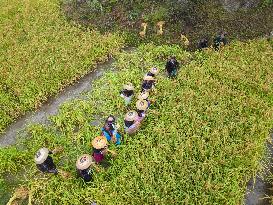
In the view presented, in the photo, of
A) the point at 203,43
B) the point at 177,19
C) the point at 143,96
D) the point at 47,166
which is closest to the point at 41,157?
the point at 47,166

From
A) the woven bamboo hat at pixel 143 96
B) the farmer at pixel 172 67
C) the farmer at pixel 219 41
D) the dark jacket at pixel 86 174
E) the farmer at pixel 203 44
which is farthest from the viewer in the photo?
the farmer at pixel 203 44

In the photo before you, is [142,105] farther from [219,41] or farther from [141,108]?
[219,41]

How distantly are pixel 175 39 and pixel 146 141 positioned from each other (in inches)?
278

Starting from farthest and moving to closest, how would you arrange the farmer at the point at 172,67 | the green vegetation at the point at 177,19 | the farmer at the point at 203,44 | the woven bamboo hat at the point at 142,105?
the green vegetation at the point at 177,19, the farmer at the point at 203,44, the farmer at the point at 172,67, the woven bamboo hat at the point at 142,105

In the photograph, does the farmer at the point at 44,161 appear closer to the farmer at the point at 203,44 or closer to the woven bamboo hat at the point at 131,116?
the woven bamboo hat at the point at 131,116

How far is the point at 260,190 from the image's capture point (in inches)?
474

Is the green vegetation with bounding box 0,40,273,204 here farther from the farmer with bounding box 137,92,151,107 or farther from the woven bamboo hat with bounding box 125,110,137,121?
the woven bamboo hat with bounding box 125,110,137,121

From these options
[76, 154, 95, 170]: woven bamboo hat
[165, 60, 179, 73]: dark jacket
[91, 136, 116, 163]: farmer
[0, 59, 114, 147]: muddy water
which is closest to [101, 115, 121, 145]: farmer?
[91, 136, 116, 163]: farmer

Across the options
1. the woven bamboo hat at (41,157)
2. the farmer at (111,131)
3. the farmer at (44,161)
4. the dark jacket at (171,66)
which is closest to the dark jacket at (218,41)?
the dark jacket at (171,66)

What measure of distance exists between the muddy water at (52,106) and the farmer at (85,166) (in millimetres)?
3570

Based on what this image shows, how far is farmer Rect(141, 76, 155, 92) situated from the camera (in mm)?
14320

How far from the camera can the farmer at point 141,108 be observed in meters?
13.0

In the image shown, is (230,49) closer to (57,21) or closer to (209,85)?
(209,85)

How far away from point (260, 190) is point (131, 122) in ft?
15.1
